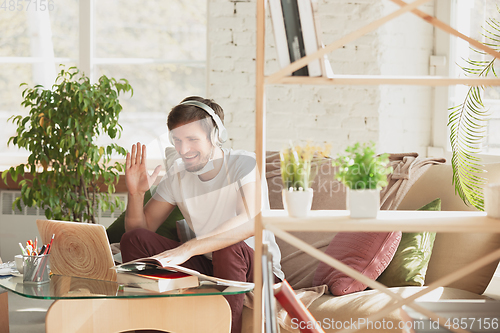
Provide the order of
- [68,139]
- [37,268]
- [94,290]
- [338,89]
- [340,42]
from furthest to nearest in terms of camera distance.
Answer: [338,89]
[68,139]
[37,268]
[94,290]
[340,42]

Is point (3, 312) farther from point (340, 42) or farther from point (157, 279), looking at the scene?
point (340, 42)

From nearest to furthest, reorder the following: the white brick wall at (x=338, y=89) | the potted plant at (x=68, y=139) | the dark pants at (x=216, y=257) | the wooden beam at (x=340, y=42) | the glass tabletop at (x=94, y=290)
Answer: the wooden beam at (x=340, y=42) < the glass tabletop at (x=94, y=290) < the dark pants at (x=216, y=257) < the potted plant at (x=68, y=139) < the white brick wall at (x=338, y=89)

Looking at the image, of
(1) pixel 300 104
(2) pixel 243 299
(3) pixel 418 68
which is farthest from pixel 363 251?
(3) pixel 418 68

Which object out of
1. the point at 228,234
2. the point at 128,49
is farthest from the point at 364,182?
the point at 128,49

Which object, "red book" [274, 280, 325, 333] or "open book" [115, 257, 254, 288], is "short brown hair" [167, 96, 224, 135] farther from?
"red book" [274, 280, 325, 333]

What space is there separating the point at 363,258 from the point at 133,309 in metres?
0.76

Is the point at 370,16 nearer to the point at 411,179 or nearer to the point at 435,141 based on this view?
the point at 435,141

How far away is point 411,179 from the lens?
1970 mm

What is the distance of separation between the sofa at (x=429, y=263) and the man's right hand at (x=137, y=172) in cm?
51

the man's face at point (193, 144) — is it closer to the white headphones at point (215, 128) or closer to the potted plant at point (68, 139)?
the white headphones at point (215, 128)

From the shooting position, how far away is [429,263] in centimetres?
176

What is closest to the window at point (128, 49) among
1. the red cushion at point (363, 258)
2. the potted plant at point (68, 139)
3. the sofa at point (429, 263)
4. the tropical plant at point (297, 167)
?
the potted plant at point (68, 139)

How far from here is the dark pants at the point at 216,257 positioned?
1515mm

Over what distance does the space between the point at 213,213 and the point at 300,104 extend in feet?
4.58
